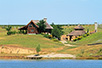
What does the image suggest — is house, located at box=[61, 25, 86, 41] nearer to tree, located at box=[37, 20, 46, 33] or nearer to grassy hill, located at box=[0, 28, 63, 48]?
tree, located at box=[37, 20, 46, 33]

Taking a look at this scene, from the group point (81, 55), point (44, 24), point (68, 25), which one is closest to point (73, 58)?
point (81, 55)

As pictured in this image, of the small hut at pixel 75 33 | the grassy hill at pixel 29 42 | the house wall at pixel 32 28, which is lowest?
the grassy hill at pixel 29 42

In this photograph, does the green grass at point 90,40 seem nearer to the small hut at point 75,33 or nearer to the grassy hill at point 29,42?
the small hut at point 75,33

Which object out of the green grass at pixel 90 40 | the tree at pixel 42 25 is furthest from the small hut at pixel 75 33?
the tree at pixel 42 25

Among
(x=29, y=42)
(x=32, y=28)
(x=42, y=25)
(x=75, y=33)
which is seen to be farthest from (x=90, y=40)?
(x=29, y=42)

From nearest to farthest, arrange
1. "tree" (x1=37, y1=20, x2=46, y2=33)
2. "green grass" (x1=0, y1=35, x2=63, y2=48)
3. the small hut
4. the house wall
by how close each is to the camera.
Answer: "green grass" (x1=0, y1=35, x2=63, y2=48) < "tree" (x1=37, y1=20, x2=46, y2=33) < the house wall < the small hut

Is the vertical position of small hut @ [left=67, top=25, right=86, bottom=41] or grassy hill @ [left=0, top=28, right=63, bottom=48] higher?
small hut @ [left=67, top=25, right=86, bottom=41]

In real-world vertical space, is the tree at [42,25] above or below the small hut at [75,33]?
above

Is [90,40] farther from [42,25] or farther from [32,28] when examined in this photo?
[32,28]

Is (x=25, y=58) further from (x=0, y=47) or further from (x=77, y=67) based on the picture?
(x=77, y=67)

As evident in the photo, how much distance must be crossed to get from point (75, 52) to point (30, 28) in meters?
46.1

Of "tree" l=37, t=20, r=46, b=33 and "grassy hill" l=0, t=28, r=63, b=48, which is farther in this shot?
"tree" l=37, t=20, r=46, b=33

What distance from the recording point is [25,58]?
83.9 m

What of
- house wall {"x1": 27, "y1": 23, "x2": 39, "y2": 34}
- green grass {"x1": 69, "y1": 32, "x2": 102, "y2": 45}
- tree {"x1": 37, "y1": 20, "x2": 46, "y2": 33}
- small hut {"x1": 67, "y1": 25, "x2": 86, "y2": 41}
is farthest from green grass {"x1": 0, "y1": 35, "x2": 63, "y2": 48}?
small hut {"x1": 67, "y1": 25, "x2": 86, "y2": 41}
